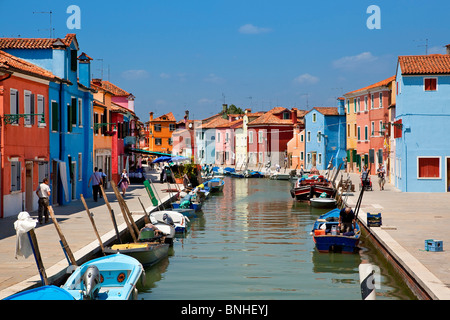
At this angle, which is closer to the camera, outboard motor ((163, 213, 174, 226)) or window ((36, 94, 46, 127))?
outboard motor ((163, 213, 174, 226))

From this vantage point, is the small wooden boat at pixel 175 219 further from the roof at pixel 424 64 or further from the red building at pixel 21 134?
the roof at pixel 424 64

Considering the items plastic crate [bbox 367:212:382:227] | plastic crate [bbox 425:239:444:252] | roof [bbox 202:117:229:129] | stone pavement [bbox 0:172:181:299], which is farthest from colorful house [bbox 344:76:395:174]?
roof [bbox 202:117:229:129]

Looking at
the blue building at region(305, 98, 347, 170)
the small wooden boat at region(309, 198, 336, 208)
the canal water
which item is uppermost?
the blue building at region(305, 98, 347, 170)

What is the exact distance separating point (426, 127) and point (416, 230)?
1809 centimetres

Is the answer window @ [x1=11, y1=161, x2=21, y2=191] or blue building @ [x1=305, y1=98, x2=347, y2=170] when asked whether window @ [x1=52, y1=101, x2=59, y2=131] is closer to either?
window @ [x1=11, y1=161, x2=21, y2=191]

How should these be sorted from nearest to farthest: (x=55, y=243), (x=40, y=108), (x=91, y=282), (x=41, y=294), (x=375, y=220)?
(x=41, y=294) < (x=91, y=282) < (x=55, y=243) < (x=375, y=220) < (x=40, y=108)

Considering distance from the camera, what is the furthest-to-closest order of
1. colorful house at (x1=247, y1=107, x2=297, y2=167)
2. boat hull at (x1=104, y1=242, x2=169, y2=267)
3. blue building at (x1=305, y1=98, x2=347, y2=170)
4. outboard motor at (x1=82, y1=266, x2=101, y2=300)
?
colorful house at (x1=247, y1=107, x2=297, y2=167) < blue building at (x1=305, y1=98, x2=347, y2=170) < boat hull at (x1=104, y1=242, x2=169, y2=267) < outboard motor at (x1=82, y1=266, x2=101, y2=300)

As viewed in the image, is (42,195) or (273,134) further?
(273,134)

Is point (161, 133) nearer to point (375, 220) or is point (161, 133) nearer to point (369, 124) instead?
point (369, 124)

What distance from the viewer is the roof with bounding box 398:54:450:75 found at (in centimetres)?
3731

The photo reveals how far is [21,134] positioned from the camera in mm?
25297

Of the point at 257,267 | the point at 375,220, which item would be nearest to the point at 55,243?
the point at 257,267

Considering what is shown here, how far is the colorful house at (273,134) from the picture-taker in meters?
90.5

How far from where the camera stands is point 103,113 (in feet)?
138
